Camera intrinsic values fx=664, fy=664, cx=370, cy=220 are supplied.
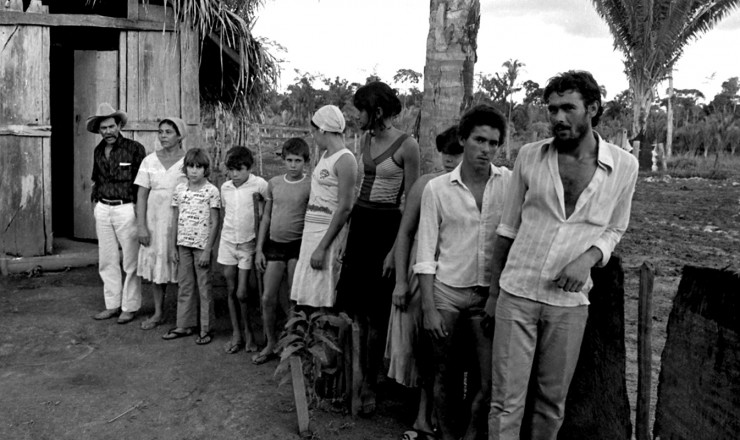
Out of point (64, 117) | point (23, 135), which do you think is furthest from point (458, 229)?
point (64, 117)

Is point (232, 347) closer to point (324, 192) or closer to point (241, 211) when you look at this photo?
point (241, 211)

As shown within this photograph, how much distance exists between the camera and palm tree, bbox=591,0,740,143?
17016mm

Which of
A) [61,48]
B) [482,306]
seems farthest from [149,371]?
[61,48]

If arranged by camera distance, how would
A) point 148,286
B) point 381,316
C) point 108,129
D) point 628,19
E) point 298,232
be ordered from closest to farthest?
point 381,316, point 298,232, point 108,129, point 148,286, point 628,19

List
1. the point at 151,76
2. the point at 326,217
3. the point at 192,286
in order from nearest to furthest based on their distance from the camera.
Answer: the point at 326,217
the point at 192,286
the point at 151,76

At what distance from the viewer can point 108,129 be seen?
5.30m

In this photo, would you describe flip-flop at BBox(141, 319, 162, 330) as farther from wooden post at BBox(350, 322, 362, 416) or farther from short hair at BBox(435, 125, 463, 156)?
short hair at BBox(435, 125, 463, 156)

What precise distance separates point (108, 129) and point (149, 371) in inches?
81.0

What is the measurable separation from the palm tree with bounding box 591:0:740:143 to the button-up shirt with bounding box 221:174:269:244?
15.4 m

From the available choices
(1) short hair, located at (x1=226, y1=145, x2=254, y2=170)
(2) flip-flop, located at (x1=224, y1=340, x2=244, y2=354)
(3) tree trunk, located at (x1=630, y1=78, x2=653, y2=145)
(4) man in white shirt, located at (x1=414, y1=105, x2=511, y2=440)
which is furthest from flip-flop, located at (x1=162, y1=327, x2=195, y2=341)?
(3) tree trunk, located at (x1=630, y1=78, x2=653, y2=145)

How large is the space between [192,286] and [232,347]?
0.60 meters

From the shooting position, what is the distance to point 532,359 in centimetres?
265

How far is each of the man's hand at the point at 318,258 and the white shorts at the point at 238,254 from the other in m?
0.90

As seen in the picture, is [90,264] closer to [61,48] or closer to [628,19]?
[61,48]
